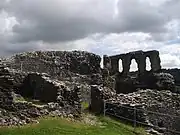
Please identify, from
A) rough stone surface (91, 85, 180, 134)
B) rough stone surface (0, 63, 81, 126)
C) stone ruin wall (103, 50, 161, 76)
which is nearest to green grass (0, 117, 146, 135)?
rough stone surface (0, 63, 81, 126)

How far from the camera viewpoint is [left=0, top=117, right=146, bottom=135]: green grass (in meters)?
19.3

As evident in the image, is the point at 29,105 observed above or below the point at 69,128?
above

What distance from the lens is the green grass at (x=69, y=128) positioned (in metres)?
19.3

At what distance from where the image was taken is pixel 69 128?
68.3 feet

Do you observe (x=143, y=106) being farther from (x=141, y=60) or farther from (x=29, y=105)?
(x=141, y=60)

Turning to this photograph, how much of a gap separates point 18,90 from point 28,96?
97cm

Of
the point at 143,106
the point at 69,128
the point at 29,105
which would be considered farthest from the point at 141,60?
the point at 69,128

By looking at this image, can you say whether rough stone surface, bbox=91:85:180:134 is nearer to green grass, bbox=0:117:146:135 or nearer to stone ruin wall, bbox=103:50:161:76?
green grass, bbox=0:117:146:135

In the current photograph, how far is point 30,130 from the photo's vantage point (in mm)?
19516

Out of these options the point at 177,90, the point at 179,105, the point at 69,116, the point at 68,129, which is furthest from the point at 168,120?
the point at 177,90

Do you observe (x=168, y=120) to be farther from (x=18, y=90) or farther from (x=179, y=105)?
(x=18, y=90)

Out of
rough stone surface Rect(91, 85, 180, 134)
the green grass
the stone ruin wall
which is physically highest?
the stone ruin wall

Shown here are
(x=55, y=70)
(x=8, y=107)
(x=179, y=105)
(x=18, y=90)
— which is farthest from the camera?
(x=55, y=70)

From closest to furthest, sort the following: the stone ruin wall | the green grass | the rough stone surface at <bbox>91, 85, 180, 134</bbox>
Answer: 1. the green grass
2. the rough stone surface at <bbox>91, 85, 180, 134</bbox>
3. the stone ruin wall
